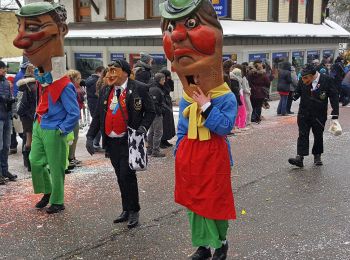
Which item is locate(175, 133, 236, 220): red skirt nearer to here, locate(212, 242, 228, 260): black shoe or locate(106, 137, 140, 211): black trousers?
locate(212, 242, 228, 260): black shoe

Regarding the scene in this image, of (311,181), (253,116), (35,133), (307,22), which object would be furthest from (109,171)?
(307,22)

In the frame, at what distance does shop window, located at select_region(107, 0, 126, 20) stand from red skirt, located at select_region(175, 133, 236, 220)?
13.8m

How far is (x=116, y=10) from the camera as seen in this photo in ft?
57.2

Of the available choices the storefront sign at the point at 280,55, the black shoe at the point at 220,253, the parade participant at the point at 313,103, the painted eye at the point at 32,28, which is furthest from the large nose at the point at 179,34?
the storefront sign at the point at 280,55

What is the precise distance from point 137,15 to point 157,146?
9037 mm

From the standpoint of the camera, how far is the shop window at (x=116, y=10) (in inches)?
677

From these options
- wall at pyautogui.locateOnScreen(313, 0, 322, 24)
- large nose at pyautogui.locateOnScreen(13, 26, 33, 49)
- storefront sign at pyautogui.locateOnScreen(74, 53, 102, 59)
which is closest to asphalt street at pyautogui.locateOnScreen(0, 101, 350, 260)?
large nose at pyautogui.locateOnScreen(13, 26, 33, 49)

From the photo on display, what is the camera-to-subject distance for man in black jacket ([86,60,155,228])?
5113mm

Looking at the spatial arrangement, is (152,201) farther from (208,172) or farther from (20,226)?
(208,172)

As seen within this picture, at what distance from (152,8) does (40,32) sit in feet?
37.2

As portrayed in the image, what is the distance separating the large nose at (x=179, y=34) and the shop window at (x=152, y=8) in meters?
12.5

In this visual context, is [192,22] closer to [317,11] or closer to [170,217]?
[170,217]

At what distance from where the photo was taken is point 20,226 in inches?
209

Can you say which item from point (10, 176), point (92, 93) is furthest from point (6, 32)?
point (10, 176)
